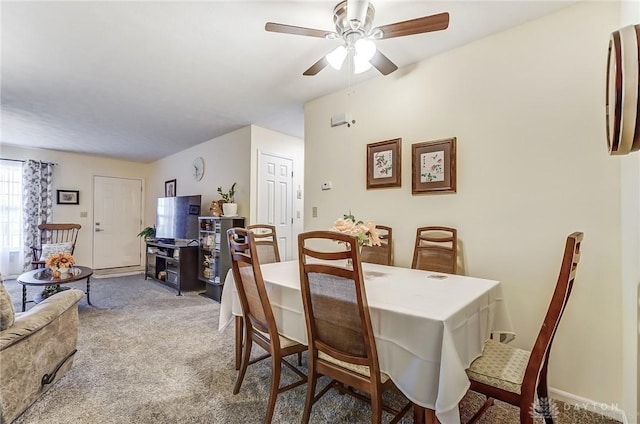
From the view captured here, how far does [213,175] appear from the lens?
15.8 feet

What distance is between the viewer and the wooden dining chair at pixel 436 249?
7.26 feet

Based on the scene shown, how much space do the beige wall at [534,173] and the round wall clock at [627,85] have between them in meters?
1.03

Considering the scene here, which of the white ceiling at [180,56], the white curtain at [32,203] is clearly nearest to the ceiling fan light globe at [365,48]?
the white ceiling at [180,56]

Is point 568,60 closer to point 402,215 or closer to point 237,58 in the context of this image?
point 402,215

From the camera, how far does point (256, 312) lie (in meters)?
1.73

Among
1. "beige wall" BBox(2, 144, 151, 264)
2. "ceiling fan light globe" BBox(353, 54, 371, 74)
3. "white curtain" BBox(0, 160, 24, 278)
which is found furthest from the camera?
"beige wall" BBox(2, 144, 151, 264)

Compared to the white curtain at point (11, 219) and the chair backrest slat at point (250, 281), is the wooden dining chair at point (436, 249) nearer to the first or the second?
the chair backrest slat at point (250, 281)

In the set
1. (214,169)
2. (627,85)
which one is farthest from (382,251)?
(214,169)

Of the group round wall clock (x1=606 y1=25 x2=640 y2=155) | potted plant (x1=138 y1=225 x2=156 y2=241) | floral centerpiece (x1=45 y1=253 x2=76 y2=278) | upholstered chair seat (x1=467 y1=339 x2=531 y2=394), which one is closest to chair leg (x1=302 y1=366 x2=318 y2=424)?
upholstered chair seat (x1=467 y1=339 x2=531 y2=394)

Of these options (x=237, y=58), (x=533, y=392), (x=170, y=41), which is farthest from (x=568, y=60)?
(x=170, y=41)

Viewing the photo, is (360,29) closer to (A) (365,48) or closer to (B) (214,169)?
(A) (365,48)

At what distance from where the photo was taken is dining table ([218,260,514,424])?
107 centimetres

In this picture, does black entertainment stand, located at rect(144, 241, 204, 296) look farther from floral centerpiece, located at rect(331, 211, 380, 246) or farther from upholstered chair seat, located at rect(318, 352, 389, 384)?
upholstered chair seat, located at rect(318, 352, 389, 384)

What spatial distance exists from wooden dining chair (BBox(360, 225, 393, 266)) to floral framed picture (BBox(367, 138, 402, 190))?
0.44 metres
